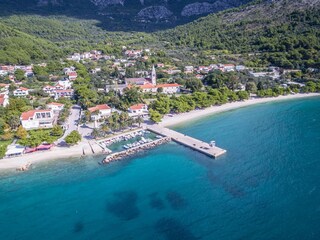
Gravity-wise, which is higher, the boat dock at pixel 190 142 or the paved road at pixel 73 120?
the paved road at pixel 73 120

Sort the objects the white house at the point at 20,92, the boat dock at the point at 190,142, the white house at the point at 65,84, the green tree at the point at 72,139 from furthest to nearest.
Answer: the white house at the point at 65,84
the white house at the point at 20,92
the green tree at the point at 72,139
the boat dock at the point at 190,142

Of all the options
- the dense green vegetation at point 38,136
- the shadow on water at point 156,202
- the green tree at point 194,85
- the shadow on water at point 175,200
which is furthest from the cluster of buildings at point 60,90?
the shadow on water at point 175,200

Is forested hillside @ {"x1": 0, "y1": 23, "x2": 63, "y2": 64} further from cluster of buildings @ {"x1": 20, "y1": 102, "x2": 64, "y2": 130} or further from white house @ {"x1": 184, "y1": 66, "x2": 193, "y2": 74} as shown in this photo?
cluster of buildings @ {"x1": 20, "y1": 102, "x2": 64, "y2": 130}

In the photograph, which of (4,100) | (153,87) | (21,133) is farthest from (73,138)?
(153,87)

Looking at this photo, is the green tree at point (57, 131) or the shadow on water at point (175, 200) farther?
the green tree at point (57, 131)

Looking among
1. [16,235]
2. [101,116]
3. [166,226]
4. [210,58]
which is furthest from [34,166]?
[210,58]

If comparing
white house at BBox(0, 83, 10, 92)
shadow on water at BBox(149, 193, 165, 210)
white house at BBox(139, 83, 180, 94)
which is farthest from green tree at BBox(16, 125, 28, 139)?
white house at BBox(139, 83, 180, 94)

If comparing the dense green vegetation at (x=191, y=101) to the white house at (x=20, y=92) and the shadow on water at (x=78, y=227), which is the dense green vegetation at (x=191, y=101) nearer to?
the shadow on water at (x=78, y=227)

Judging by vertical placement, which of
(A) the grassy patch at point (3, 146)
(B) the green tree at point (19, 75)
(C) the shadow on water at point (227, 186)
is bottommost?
(C) the shadow on water at point (227, 186)
